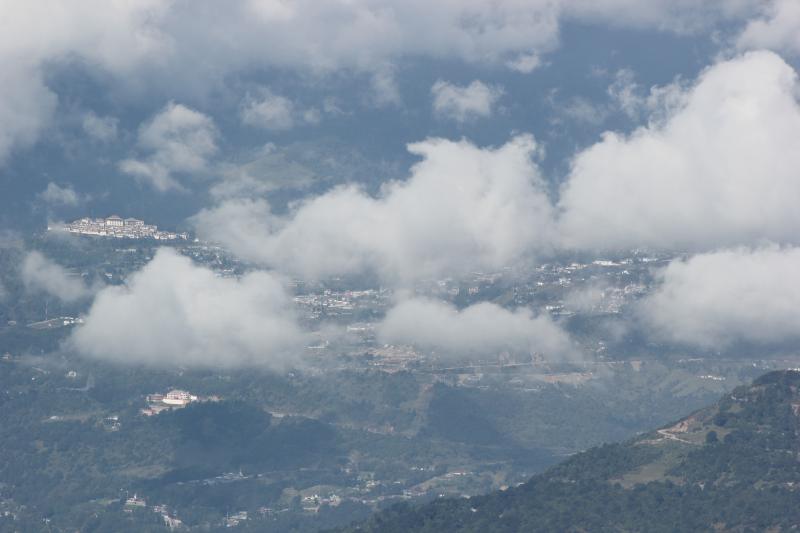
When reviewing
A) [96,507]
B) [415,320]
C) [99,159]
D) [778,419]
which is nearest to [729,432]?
[778,419]

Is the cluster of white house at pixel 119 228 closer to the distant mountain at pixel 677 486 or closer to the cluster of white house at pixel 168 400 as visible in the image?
the cluster of white house at pixel 168 400

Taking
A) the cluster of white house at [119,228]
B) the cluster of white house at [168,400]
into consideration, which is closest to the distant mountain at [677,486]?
the cluster of white house at [168,400]

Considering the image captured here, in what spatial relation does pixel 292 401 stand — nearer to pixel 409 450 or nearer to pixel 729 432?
pixel 409 450

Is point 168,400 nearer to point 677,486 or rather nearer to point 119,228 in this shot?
point 119,228

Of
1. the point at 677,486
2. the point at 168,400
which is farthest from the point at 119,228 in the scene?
the point at 677,486

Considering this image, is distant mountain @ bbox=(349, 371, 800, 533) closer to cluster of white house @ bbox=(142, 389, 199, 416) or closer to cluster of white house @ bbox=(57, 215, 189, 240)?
cluster of white house @ bbox=(142, 389, 199, 416)

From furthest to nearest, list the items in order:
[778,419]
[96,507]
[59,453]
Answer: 1. [59,453]
2. [96,507]
3. [778,419]
